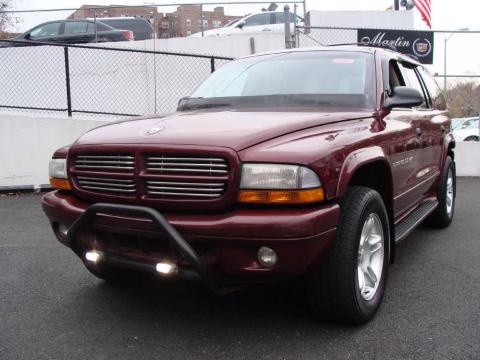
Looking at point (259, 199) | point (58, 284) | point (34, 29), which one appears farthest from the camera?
point (34, 29)

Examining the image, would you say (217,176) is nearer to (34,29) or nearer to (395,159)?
(395,159)

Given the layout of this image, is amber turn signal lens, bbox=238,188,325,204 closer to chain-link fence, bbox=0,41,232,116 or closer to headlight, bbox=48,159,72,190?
headlight, bbox=48,159,72,190

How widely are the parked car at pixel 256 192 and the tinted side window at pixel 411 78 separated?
0.84 m

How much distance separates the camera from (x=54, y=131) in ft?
28.2

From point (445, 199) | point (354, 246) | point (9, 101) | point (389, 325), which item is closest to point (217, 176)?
point (354, 246)

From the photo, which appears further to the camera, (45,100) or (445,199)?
(45,100)

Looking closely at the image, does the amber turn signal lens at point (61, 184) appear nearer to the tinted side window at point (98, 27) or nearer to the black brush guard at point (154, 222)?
the black brush guard at point (154, 222)

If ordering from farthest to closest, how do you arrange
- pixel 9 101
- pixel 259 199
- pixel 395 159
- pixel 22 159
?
1. pixel 9 101
2. pixel 22 159
3. pixel 395 159
4. pixel 259 199

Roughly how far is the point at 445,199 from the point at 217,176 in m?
3.71

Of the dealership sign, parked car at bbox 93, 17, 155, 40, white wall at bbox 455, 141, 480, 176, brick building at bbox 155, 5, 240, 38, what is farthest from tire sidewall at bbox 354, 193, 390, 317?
parked car at bbox 93, 17, 155, 40

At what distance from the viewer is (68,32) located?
1493 cm

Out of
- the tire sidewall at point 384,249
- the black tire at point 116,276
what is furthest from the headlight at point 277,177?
the black tire at point 116,276

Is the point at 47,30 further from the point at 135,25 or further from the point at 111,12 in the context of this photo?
the point at 135,25

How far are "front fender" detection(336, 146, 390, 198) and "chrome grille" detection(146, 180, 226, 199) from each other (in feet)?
2.13
